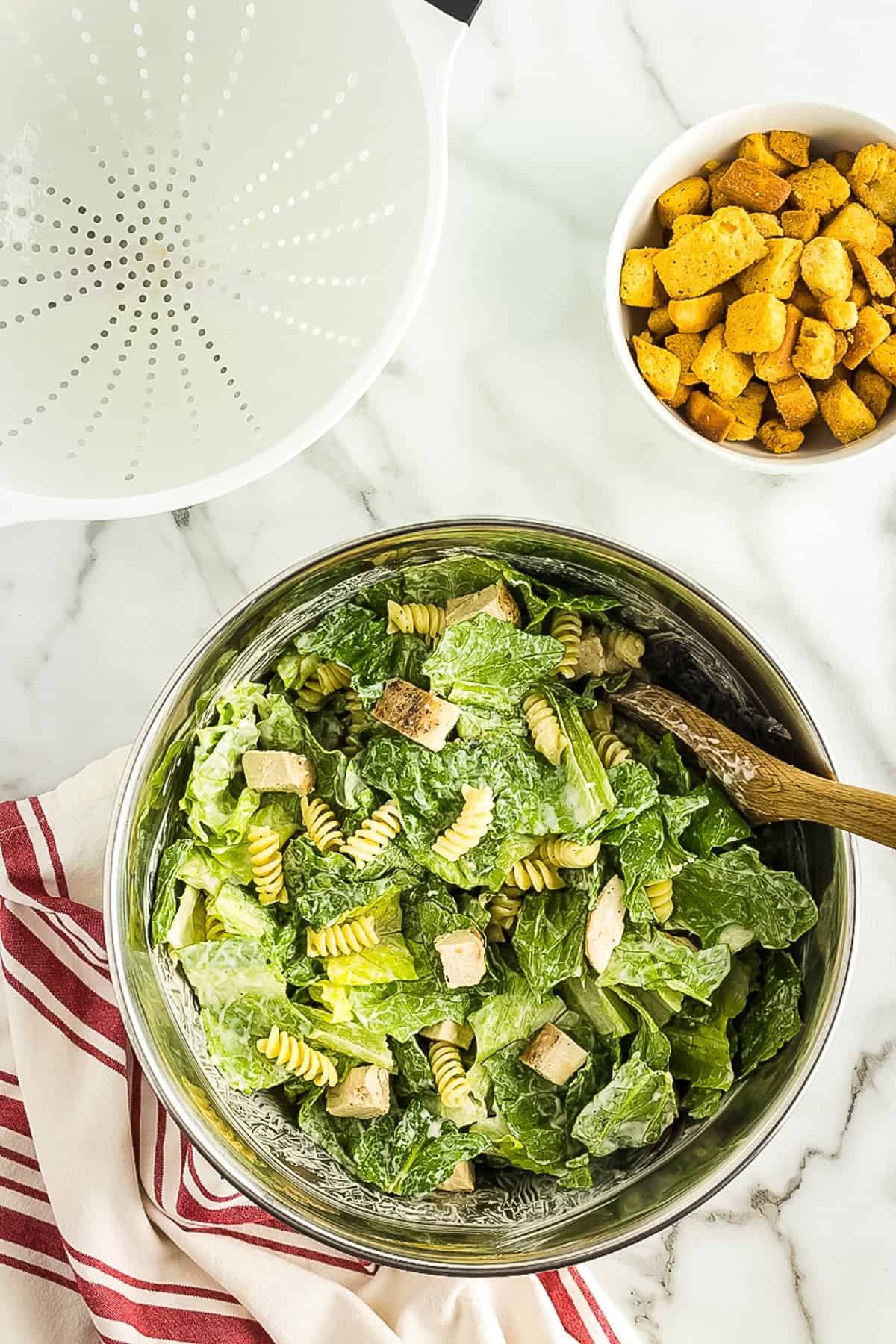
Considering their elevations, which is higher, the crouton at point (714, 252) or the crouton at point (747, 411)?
the crouton at point (714, 252)

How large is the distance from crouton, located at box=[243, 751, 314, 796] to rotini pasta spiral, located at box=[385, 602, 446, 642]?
0.60 feet

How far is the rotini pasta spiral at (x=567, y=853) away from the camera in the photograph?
1242mm

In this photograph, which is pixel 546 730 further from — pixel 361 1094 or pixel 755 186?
pixel 755 186

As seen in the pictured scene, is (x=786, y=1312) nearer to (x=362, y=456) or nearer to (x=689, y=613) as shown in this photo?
(x=689, y=613)

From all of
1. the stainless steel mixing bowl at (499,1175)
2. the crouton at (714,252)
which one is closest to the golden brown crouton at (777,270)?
the crouton at (714,252)

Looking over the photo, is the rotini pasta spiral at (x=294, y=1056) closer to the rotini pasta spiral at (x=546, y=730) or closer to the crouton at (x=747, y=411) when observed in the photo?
the rotini pasta spiral at (x=546, y=730)

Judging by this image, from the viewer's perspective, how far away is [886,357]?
1301 mm

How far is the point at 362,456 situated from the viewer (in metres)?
1.49

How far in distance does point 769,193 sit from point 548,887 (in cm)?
81

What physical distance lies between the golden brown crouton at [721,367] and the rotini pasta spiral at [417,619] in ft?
1.32

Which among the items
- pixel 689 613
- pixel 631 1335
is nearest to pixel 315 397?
pixel 689 613

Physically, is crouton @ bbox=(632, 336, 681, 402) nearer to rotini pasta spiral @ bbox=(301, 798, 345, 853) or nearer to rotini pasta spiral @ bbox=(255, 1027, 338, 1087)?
rotini pasta spiral @ bbox=(301, 798, 345, 853)

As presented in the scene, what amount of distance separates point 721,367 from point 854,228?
8.3 inches

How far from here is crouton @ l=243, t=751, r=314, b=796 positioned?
125 centimetres
